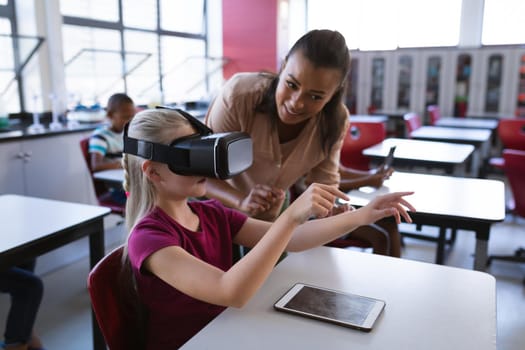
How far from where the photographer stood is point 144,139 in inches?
41.9

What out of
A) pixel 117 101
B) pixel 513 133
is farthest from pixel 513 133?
pixel 117 101

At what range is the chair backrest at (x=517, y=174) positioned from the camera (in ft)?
8.47

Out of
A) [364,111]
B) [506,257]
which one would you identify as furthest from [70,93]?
[364,111]

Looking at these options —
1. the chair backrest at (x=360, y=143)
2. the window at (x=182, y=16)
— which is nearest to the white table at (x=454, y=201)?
the chair backrest at (x=360, y=143)

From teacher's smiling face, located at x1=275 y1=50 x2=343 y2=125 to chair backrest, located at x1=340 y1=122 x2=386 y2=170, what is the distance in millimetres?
2138

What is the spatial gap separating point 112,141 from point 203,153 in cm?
215

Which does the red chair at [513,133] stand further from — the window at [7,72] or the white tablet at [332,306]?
the window at [7,72]

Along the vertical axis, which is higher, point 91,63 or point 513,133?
point 91,63

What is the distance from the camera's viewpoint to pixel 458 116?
21.4ft

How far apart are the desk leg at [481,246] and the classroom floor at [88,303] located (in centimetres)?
46

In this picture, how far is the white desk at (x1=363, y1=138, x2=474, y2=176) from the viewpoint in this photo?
9.53ft

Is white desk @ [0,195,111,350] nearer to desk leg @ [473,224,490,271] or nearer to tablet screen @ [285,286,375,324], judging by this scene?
tablet screen @ [285,286,375,324]

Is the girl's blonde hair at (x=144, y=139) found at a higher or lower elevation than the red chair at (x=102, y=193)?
higher

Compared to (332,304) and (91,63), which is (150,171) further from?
(91,63)
